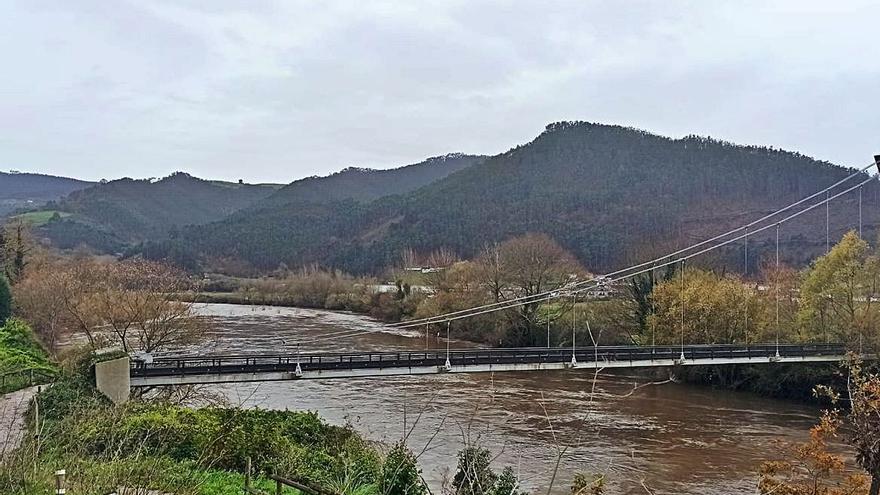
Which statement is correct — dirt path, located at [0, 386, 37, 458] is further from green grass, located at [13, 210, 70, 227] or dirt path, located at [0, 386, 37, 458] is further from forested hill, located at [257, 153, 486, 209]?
forested hill, located at [257, 153, 486, 209]

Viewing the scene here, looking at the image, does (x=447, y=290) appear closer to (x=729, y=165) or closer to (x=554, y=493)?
(x=554, y=493)

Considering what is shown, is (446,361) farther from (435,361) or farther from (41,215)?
(41,215)

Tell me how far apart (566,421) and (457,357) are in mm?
5854

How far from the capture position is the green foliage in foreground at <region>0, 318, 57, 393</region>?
18.4 metres

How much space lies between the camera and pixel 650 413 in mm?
25219

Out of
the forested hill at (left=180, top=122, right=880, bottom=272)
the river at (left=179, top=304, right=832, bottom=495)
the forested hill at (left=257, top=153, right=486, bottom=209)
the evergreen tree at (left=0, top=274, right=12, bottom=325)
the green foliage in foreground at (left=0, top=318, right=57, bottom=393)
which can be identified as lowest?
the river at (left=179, top=304, right=832, bottom=495)

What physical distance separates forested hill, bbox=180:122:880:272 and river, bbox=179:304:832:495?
4900cm

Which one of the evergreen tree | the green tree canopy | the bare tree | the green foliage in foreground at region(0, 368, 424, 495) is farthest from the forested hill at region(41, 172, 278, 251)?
the green foliage in foreground at region(0, 368, 424, 495)

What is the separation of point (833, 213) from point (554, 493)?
76.7 meters

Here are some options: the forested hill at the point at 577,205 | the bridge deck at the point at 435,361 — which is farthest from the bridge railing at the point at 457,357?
the forested hill at the point at 577,205

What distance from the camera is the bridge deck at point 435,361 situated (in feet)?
67.3

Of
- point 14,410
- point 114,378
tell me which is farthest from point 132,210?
point 14,410

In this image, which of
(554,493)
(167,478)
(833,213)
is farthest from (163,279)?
(833,213)

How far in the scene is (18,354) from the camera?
72.3 ft
